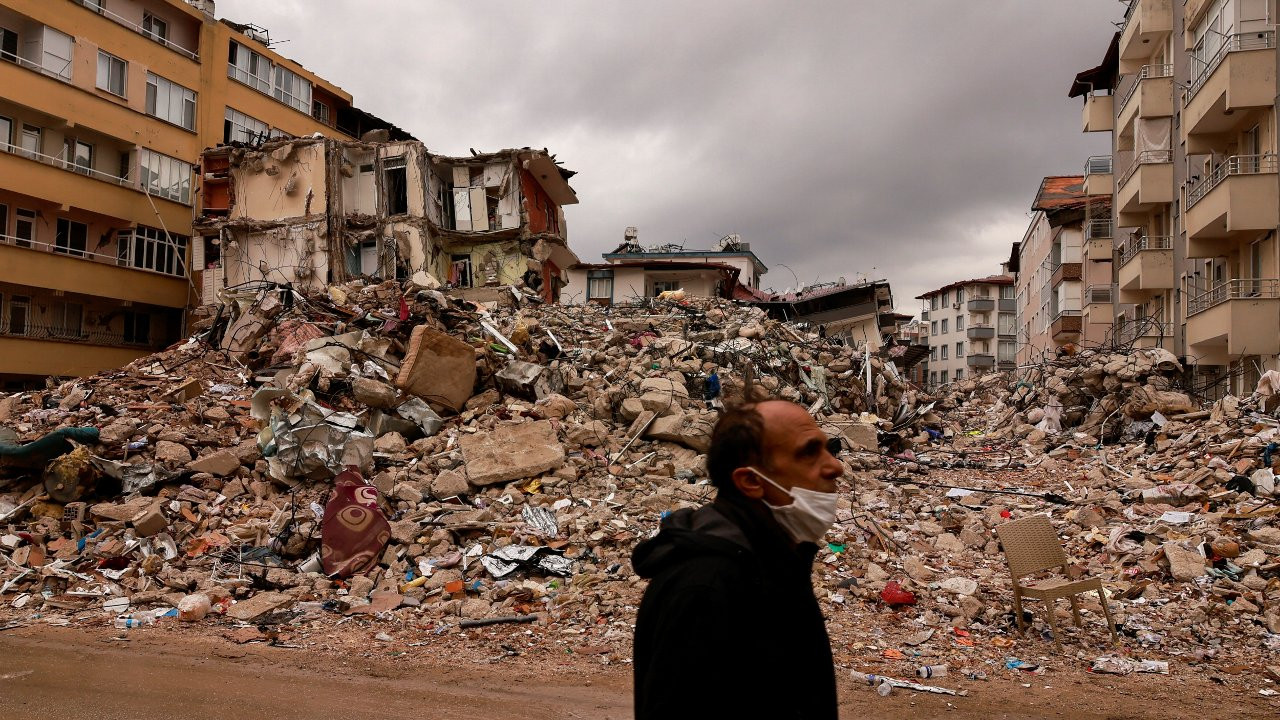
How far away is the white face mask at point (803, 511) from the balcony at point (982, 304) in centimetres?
→ 6856

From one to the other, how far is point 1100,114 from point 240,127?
98.2 feet

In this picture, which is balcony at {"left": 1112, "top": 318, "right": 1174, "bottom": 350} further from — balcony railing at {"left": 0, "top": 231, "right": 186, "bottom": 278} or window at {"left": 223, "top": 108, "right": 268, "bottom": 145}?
balcony railing at {"left": 0, "top": 231, "right": 186, "bottom": 278}

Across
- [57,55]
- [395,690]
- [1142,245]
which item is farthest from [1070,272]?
[57,55]

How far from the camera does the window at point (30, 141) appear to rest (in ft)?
73.4

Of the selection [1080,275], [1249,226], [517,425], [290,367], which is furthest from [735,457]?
[1080,275]

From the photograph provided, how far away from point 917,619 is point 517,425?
5496 mm

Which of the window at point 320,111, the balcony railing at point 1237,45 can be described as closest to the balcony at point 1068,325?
the balcony railing at point 1237,45

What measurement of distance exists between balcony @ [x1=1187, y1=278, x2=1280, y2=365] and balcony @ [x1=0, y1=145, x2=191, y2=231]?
28.9 meters

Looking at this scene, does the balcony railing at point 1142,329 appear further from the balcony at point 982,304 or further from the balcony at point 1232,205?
the balcony at point 982,304

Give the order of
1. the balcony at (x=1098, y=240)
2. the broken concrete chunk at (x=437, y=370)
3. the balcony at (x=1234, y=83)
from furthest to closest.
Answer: the balcony at (x=1098, y=240)
the balcony at (x=1234, y=83)
the broken concrete chunk at (x=437, y=370)

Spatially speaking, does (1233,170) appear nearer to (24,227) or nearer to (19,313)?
(24,227)

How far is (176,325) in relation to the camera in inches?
1088

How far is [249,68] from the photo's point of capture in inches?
1153

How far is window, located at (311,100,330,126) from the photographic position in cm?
3234
